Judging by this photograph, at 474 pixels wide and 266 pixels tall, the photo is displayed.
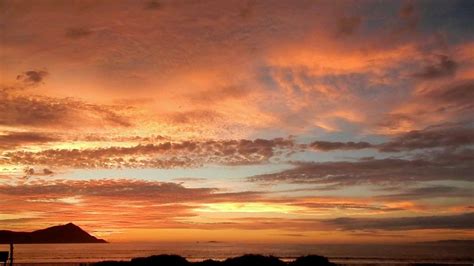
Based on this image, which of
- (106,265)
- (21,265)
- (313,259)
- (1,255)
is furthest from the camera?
(21,265)

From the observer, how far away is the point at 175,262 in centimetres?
5066

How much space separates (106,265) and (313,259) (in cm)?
2378

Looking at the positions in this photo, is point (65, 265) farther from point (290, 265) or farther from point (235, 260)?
point (290, 265)

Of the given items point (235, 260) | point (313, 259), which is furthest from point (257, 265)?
point (313, 259)

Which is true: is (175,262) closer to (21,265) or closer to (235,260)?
(235,260)

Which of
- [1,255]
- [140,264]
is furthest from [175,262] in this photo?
[1,255]

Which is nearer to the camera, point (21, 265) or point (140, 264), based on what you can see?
point (140, 264)

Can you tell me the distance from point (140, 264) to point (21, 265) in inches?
1329

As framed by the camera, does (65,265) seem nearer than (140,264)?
No

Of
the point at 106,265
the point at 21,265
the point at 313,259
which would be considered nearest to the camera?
the point at 313,259

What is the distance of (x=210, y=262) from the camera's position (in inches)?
2087

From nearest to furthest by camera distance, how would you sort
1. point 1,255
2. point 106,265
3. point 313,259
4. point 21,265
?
1. point 1,255
2. point 313,259
3. point 106,265
4. point 21,265

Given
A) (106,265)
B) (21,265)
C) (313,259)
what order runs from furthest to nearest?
(21,265), (106,265), (313,259)

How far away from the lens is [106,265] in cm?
5459
